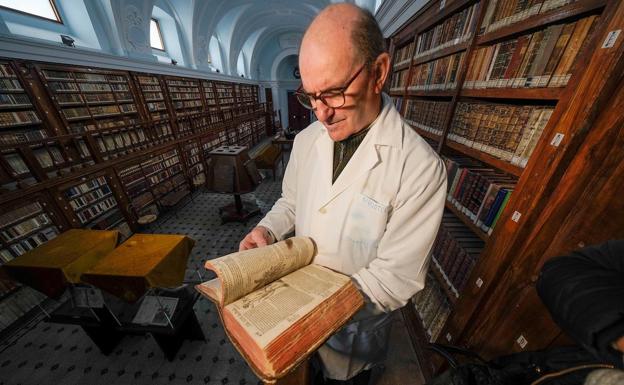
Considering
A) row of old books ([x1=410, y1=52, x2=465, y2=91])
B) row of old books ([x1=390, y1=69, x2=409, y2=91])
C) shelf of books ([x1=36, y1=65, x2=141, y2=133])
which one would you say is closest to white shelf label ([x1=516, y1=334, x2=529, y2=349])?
row of old books ([x1=410, y1=52, x2=465, y2=91])

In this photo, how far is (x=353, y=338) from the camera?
1.22 metres

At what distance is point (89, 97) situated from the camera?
371 cm

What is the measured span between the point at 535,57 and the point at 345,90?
1.11 metres

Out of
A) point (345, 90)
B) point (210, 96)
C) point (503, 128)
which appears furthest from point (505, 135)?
point (210, 96)

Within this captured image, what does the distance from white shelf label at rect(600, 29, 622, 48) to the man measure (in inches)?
25.1

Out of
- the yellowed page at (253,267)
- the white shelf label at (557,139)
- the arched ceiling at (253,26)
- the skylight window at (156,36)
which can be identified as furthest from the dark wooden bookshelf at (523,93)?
the skylight window at (156,36)

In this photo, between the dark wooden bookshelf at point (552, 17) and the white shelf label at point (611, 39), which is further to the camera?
the dark wooden bookshelf at point (552, 17)

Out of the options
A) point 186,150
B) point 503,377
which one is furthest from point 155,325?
point 186,150

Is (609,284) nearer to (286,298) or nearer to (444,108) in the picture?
(286,298)

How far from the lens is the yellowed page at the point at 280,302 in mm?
583

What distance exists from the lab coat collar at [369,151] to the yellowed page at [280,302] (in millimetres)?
387

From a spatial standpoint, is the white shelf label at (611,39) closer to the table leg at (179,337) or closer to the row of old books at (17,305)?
the table leg at (179,337)

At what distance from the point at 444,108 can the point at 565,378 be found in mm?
1856

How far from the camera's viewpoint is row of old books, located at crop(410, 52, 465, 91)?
1.70 m
